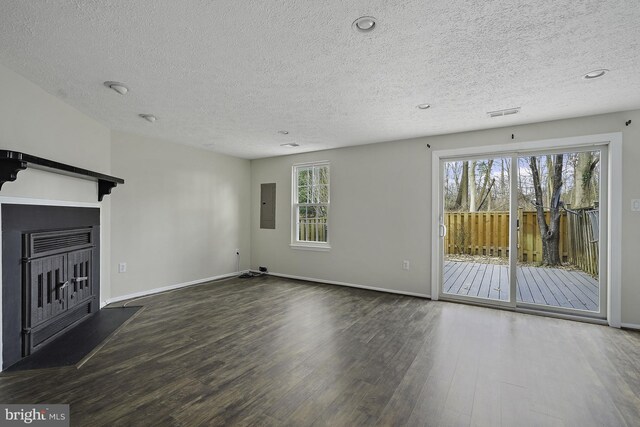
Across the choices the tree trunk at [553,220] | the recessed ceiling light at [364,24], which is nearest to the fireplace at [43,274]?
the recessed ceiling light at [364,24]

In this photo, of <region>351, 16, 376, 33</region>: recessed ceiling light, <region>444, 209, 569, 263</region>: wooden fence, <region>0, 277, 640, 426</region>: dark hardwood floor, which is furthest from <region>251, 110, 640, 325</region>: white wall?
<region>351, 16, 376, 33</region>: recessed ceiling light

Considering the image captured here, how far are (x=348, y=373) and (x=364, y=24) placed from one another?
7.85 feet

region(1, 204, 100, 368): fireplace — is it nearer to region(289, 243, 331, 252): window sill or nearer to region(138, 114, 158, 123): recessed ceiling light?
region(138, 114, 158, 123): recessed ceiling light

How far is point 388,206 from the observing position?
4.68 metres

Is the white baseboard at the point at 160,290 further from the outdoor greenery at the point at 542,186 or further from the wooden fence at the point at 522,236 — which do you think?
the outdoor greenery at the point at 542,186

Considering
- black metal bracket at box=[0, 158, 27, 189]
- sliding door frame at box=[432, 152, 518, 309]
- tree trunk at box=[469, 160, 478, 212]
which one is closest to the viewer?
black metal bracket at box=[0, 158, 27, 189]

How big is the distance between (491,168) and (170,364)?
428 cm

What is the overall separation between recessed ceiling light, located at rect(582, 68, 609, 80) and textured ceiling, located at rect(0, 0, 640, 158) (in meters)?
0.07

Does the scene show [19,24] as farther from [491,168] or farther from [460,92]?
[491,168]

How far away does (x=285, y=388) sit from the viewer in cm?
206

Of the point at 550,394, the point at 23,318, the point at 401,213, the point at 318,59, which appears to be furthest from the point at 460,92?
the point at 23,318

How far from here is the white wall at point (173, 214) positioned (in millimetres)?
4223

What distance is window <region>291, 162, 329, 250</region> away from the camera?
214 inches

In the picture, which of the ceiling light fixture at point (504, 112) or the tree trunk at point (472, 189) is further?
the tree trunk at point (472, 189)
